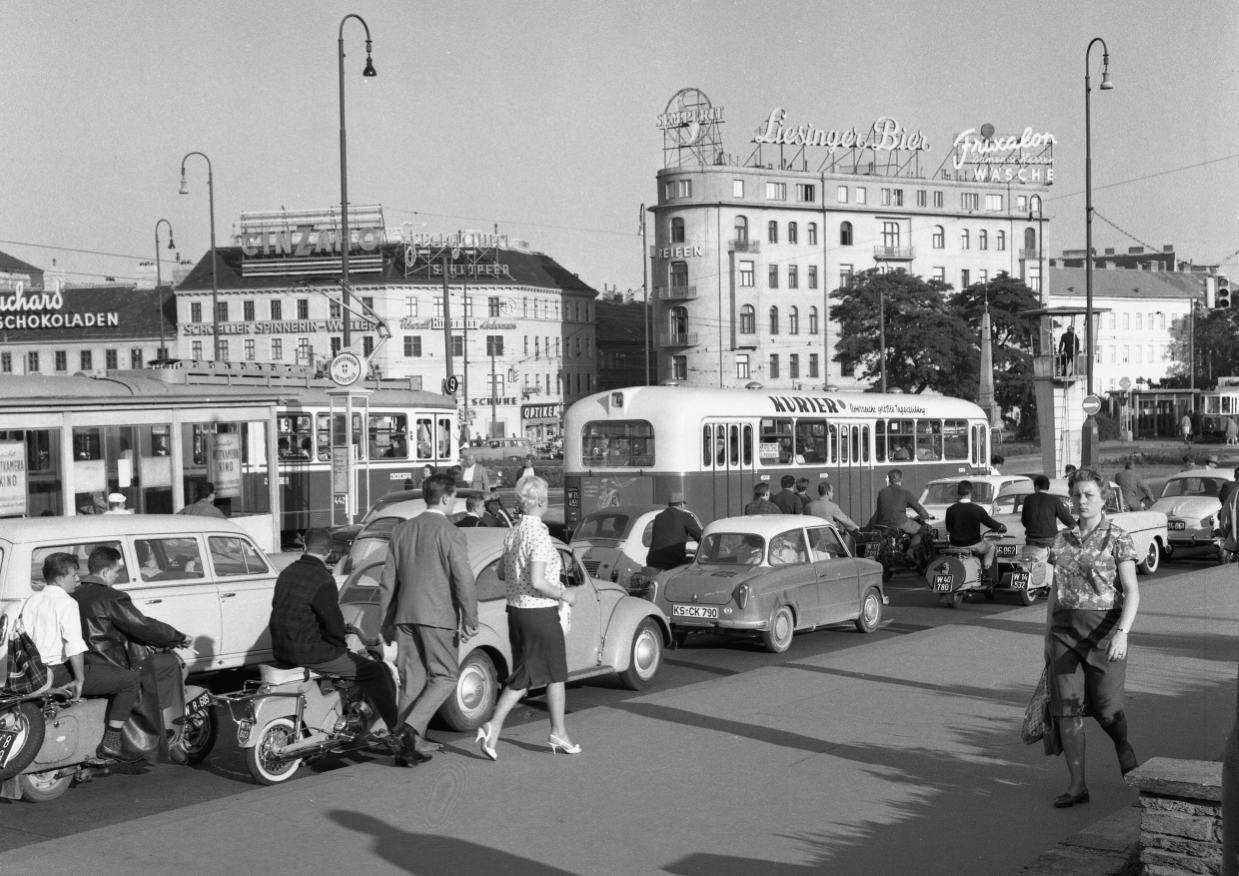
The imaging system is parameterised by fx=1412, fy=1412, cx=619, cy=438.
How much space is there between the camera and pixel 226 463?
837 inches

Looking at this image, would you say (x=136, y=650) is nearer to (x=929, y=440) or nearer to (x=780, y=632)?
(x=780, y=632)

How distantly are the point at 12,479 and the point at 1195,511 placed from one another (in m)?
18.9

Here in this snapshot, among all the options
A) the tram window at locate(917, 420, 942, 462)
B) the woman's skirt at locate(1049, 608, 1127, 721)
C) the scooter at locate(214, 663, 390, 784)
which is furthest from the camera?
the tram window at locate(917, 420, 942, 462)

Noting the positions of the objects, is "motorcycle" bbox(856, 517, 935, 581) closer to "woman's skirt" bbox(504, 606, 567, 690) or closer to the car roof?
the car roof

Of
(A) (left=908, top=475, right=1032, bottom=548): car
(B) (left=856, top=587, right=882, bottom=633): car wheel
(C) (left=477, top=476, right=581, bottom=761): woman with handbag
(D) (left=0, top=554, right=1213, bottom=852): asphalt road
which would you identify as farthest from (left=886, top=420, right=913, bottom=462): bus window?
(C) (left=477, top=476, right=581, bottom=761): woman with handbag

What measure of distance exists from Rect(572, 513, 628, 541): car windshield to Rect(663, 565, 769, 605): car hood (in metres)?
3.45

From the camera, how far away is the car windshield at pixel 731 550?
588 inches

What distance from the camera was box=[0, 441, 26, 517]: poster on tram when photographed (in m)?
18.0

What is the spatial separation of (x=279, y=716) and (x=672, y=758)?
2530 mm

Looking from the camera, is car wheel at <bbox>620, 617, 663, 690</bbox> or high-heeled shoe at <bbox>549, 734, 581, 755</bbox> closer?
high-heeled shoe at <bbox>549, 734, 581, 755</bbox>

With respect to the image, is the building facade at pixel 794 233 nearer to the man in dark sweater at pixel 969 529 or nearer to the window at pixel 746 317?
the window at pixel 746 317

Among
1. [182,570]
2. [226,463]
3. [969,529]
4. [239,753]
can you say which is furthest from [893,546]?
[239,753]

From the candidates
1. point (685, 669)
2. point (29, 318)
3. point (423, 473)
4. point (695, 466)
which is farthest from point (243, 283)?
point (685, 669)

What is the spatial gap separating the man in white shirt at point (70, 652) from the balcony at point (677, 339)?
9705 cm
